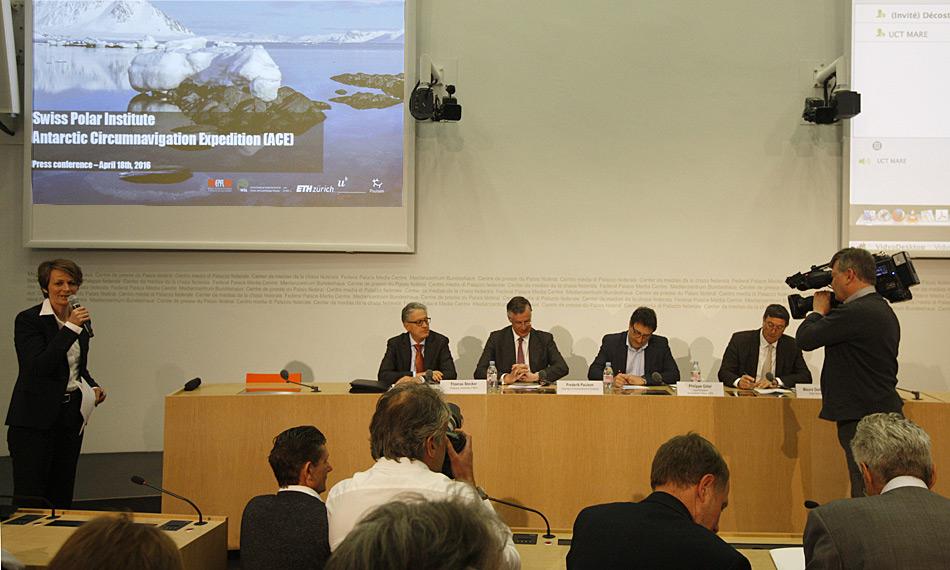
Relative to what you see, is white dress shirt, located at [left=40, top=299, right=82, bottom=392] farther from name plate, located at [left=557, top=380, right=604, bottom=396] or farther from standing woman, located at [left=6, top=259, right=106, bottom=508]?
name plate, located at [left=557, top=380, right=604, bottom=396]

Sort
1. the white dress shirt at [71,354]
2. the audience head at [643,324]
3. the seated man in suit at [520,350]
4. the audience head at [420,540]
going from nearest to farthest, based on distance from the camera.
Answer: the audience head at [420,540] → the white dress shirt at [71,354] → the audience head at [643,324] → the seated man in suit at [520,350]

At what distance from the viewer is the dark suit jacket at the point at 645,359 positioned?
17.9 ft

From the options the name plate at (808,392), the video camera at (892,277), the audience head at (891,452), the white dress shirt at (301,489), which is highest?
the video camera at (892,277)

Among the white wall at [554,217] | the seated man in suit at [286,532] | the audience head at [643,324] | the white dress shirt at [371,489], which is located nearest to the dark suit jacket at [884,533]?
the white dress shirt at [371,489]

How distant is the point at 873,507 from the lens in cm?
213

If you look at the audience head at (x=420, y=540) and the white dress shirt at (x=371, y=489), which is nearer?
the audience head at (x=420, y=540)

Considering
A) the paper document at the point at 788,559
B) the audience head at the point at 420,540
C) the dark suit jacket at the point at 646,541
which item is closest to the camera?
the audience head at the point at 420,540

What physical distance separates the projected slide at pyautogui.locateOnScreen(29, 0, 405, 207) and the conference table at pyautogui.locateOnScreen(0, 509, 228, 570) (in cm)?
332

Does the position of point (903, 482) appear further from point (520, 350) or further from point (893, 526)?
point (520, 350)

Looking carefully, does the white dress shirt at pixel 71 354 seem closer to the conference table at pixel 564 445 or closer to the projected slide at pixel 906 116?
the conference table at pixel 564 445

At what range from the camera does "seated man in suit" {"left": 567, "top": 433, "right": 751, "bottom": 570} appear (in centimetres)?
202

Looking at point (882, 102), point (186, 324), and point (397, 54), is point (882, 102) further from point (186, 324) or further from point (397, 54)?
point (186, 324)

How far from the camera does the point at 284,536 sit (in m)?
2.39

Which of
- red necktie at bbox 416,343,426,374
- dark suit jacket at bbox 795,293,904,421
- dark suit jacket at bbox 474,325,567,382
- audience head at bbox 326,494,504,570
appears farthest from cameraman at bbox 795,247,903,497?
audience head at bbox 326,494,504,570
